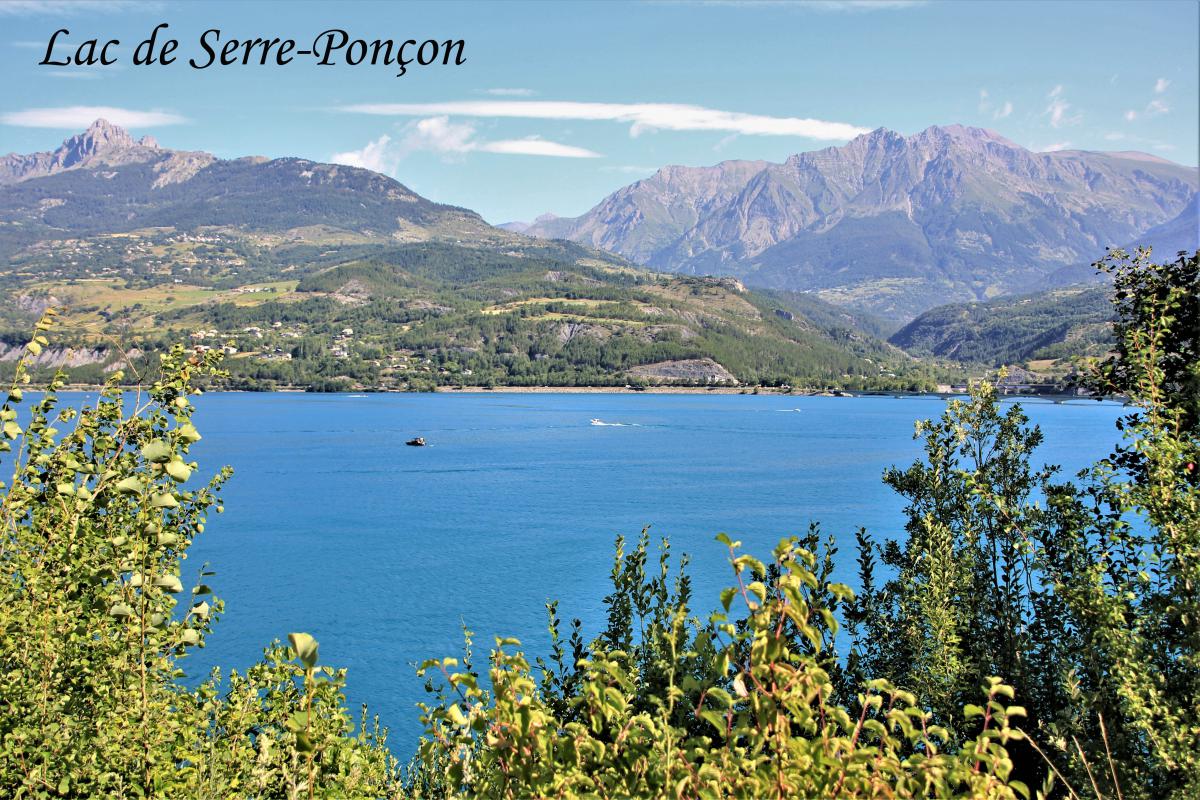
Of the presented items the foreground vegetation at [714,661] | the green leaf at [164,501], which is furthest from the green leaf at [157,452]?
the green leaf at [164,501]

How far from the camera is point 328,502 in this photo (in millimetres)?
Answer: 73500

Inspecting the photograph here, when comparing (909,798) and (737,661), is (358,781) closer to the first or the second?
(737,661)

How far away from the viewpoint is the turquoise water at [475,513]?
3997cm

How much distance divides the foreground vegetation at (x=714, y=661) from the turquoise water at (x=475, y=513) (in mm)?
20752

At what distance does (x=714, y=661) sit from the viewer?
12.1 feet

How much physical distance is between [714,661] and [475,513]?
66.1 meters

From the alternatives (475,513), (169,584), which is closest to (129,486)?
(169,584)

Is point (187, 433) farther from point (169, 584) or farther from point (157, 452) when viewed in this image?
point (169, 584)

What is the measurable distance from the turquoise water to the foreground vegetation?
68.1 ft

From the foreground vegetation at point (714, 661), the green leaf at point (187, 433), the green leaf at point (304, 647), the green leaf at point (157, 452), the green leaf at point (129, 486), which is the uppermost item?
the green leaf at point (187, 433)

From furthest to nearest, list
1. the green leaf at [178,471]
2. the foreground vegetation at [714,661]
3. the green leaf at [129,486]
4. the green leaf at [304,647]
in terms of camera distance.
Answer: the green leaf at [129,486] < the green leaf at [178,471] < the foreground vegetation at [714,661] < the green leaf at [304,647]

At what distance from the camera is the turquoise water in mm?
39969

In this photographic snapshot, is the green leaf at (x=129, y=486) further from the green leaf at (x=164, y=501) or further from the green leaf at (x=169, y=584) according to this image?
the green leaf at (x=169, y=584)

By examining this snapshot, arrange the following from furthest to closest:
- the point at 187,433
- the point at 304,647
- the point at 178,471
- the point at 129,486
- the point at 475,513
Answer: the point at 475,513
the point at 187,433
the point at 129,486
the point at 178,471
the point at 304,647
